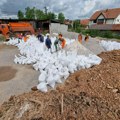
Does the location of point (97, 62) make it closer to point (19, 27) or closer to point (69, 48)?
point (69, 48)

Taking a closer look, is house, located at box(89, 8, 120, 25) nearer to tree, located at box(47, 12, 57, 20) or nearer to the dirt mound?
tree, located at box(47, 12, 57, 20)

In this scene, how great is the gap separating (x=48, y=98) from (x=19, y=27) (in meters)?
15.0

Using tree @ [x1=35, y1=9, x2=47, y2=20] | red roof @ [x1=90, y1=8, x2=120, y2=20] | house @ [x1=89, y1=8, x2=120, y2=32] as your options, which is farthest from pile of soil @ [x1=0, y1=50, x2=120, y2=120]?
tree @ [x1=35, y1=9, x2=47, y2=20]

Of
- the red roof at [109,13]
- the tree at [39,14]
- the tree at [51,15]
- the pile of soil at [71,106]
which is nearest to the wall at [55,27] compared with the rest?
the red roof at [109,13]

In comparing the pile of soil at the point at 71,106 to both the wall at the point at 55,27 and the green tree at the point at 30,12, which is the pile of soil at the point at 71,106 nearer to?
the wall at the point at 55,27

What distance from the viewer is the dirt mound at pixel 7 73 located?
7.11 meters

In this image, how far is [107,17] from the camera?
39.9 metres

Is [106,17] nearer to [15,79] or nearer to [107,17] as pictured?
[107,17]

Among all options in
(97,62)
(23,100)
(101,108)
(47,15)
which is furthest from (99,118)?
(47,15)

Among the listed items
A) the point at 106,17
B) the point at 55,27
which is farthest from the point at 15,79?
the point at 106,17

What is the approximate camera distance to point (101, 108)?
13.3 ft

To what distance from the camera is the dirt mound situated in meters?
7.11

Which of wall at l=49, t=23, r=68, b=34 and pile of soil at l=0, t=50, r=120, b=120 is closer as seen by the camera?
pile of soil at l=0, t=50, r=120, b=120

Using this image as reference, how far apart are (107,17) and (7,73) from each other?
121ft
